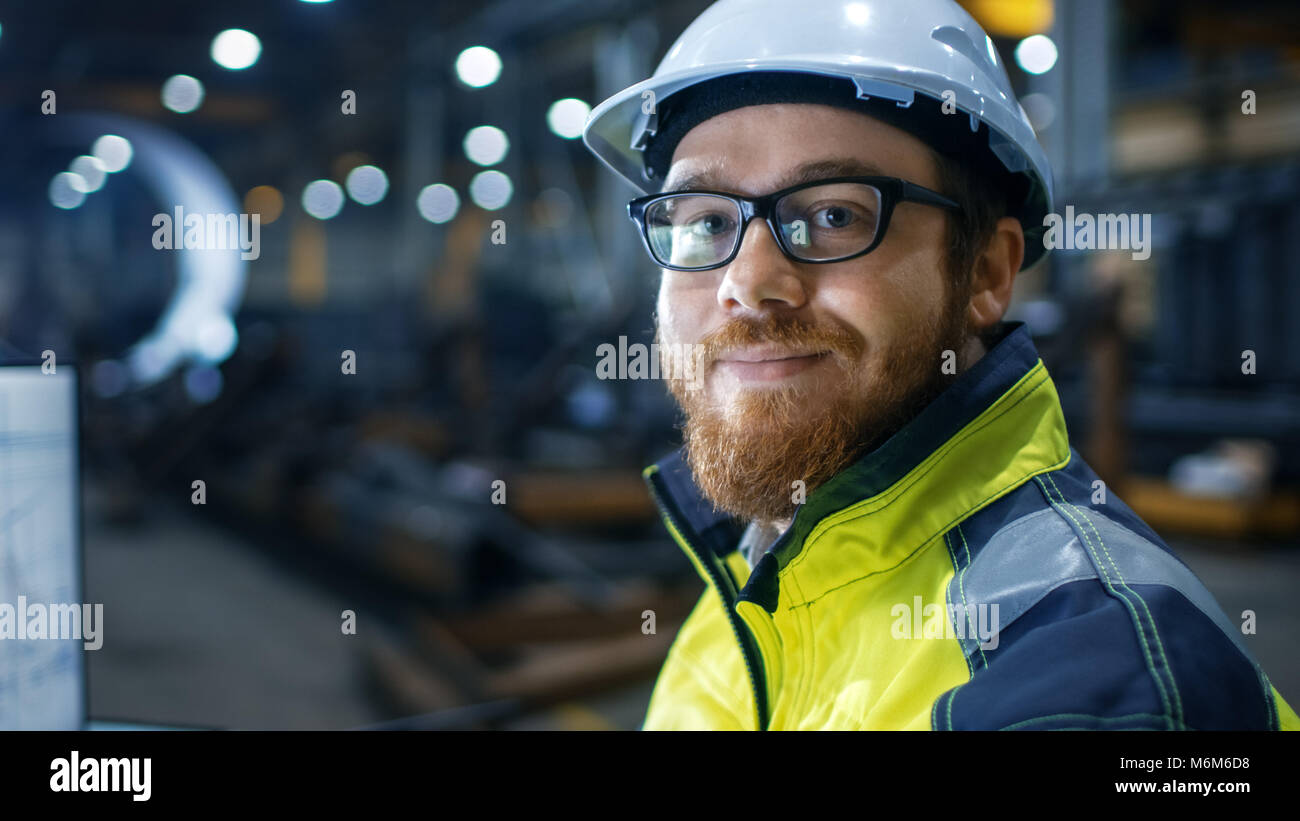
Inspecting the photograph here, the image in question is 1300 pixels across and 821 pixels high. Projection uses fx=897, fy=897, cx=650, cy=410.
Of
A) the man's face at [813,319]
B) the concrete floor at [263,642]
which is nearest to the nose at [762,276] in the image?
the man's face at [813,319]

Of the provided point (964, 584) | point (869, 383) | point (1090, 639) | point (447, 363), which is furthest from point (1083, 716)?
point (447, 363)

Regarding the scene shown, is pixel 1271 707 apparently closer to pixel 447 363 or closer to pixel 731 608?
pixel 731 608

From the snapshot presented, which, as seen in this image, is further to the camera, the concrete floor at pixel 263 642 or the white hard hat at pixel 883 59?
the concrete floor at pixel 263 642

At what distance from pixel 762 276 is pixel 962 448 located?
274 mm

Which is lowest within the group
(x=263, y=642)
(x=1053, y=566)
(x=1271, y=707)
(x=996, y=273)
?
(x=263, y=642)

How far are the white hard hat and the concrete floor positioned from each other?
1.82 metres

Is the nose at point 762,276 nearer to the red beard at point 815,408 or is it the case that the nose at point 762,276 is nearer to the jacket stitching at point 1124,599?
the red beard at point 815,408

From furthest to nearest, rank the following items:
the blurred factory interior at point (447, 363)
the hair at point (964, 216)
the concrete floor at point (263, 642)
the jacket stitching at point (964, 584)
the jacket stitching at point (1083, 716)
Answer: the blurred factory interior at point (447, 363) → the concrete floor at point (263, 642) → the hair at point (964, 216) → the jacket stitching at point (964, 584) → the jacket stitching at point (1083, 716)

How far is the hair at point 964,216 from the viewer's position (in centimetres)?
105

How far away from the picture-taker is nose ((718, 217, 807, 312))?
0.96m

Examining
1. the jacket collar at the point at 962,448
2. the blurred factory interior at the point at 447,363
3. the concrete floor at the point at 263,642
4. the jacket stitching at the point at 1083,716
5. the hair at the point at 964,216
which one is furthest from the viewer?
the blurred factory interior at the point at 447,363

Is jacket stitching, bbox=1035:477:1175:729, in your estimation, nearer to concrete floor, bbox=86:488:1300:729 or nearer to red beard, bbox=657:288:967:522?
red beard, bbox=657:288:967:522

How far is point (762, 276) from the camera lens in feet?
3.17

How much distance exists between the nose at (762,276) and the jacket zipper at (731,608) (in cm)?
33
